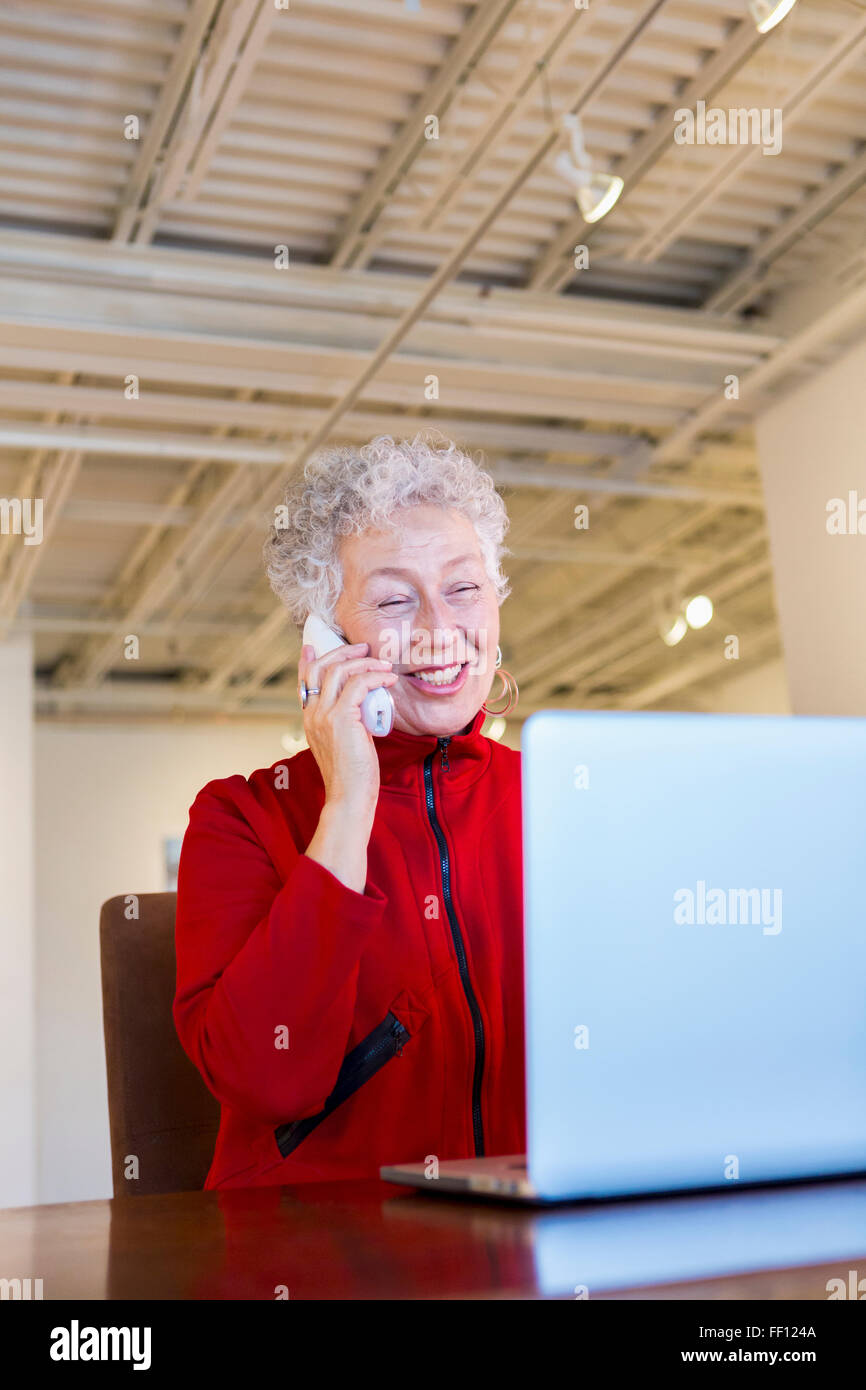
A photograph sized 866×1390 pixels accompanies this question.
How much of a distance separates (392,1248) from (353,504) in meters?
1.19

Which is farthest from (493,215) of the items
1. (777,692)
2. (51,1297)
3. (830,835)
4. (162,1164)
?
(777,692)

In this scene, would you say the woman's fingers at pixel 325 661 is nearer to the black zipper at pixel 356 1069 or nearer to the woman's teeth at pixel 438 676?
the woman's teeth at pixel 438 676

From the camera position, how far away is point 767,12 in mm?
3355

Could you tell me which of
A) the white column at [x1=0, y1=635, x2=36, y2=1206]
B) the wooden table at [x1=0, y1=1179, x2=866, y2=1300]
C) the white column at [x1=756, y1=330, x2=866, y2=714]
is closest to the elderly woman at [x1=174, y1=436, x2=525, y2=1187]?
the wooden table at [x1=0, y1=1179, x2=866, y2=1300]

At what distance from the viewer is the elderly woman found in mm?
1384

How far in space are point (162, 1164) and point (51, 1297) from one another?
94cm

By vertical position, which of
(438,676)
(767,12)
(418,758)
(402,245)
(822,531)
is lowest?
(418,758)

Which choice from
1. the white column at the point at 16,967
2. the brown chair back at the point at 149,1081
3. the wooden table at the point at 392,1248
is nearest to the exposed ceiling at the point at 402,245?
the white column at the point at 16,967

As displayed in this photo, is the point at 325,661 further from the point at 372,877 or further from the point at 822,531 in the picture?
the point at 822,531

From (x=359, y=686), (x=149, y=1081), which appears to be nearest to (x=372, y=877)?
(x=359, y=686)

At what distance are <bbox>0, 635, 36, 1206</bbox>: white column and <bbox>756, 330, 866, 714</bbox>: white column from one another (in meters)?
4.91

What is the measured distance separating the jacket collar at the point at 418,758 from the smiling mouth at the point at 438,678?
0.22 ft

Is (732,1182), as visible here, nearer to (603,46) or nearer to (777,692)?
(603,46)

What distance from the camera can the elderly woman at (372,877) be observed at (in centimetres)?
138
